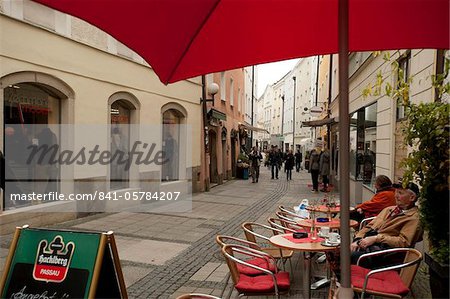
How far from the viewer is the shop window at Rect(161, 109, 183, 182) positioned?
13.8 m

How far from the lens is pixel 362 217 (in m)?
6.67

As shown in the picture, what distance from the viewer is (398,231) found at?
4.75 m

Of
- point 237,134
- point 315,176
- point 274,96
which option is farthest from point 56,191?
point 274,96

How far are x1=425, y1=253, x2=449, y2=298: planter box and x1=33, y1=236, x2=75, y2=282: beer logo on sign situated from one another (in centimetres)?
284

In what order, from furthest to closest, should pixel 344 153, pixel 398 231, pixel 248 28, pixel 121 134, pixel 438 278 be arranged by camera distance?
pixel 121 134
pixel 398 231
pixel 438 278
pixel 248 28
pixel 344 153

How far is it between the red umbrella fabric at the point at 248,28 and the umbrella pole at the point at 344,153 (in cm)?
47

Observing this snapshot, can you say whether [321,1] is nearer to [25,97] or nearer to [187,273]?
[187,273]

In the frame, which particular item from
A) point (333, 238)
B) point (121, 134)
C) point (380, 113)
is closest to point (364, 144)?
point (380, 113)

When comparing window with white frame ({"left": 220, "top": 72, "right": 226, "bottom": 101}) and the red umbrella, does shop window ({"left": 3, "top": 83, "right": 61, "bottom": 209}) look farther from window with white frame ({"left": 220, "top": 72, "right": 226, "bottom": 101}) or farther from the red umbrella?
window with white frame ({"left": 220, "top": 72, "right": 226, "bottom": 101})

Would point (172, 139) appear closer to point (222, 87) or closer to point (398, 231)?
point (222, 87)

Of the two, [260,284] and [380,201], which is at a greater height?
[380,201]

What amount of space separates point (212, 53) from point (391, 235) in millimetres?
3177

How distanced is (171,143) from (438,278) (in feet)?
37.9

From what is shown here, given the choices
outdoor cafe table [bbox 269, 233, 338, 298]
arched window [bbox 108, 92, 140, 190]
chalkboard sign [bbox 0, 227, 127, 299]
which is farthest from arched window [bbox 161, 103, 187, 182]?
chalkboard sign [bbox 0, 227, 127, 299]
